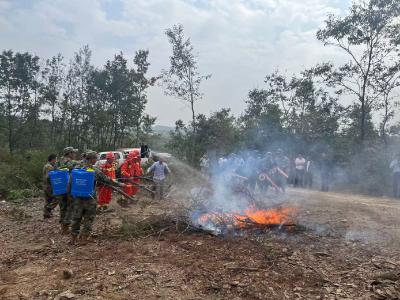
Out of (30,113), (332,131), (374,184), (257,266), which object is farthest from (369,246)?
(30,113)

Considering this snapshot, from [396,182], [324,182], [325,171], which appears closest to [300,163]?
[324,182]

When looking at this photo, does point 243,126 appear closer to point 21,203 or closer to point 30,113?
point 21,203

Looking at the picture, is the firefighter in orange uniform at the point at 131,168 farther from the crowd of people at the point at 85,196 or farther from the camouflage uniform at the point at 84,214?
the camouflage uniform at the point at 84,214

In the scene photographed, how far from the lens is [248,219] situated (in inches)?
332

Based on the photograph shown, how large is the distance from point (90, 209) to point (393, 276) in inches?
225

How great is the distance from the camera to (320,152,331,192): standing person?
59.1 feet

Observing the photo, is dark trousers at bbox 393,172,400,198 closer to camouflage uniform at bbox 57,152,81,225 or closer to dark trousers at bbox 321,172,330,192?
dark trousers at bbox 321,172,330,192

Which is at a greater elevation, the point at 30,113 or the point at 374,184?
the point at 30,113

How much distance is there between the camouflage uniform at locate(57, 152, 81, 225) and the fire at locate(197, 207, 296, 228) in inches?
118

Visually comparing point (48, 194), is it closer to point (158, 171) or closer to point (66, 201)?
point (66, 201)

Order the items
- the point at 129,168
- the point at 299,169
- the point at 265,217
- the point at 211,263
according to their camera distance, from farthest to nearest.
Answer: the point at 299,169
the point at 129,168
the point at 265,217
the point at 211,263

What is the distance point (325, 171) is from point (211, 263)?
13620 mm

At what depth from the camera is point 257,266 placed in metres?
6.27

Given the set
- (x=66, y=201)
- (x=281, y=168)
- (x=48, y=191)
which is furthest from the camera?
(x=281, y=168)
